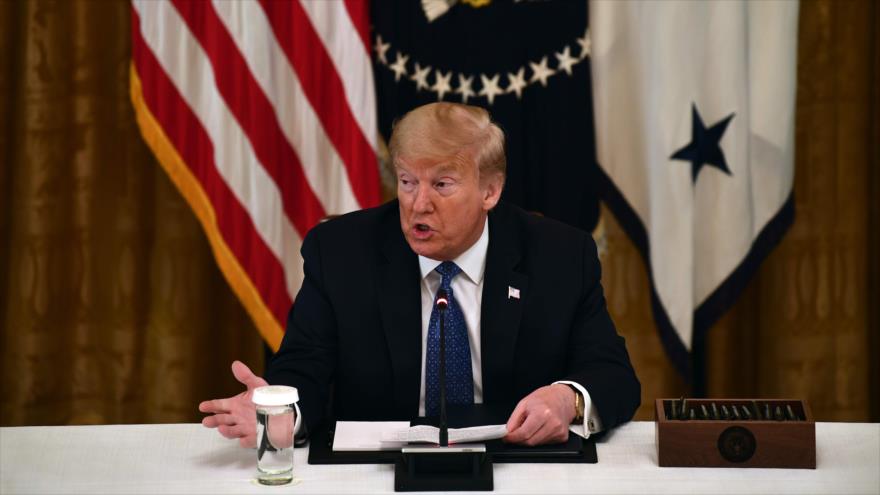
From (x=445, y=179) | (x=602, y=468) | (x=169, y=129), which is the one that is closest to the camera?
(x=602, y=468)

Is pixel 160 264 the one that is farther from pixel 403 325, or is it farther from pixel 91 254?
pixel 403 325

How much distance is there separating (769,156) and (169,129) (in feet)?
7.73

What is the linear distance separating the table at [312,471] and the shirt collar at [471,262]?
1.96 feet

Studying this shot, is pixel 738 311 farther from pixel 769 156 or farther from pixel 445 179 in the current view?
pixel 445 179

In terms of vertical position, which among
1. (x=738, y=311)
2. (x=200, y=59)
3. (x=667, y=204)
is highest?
(x=200, y=59)

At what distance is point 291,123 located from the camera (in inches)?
179

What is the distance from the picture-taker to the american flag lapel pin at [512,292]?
9.70 ft

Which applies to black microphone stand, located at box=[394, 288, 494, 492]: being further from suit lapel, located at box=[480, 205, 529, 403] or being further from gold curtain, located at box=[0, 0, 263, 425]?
gold curtain, located at box=[0, 0, 263, 425]

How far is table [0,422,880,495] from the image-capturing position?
2.25m

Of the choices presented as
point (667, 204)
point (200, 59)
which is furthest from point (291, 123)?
point (667, 204)

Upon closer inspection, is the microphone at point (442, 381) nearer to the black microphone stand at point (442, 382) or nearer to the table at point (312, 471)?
the black microphone stand at point (442, 382)

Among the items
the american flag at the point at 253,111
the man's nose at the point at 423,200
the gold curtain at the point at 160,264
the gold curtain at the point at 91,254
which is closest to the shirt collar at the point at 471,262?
the man's nose at the point at 423,200

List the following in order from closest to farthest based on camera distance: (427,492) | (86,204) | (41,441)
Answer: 1. (427,492)
2. (41,441)
3. (86,204)

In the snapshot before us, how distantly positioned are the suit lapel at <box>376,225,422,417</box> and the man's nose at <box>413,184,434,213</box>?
210mm
